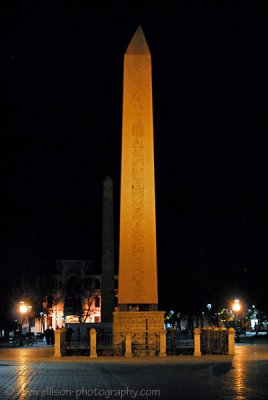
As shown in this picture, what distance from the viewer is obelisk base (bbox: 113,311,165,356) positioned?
3250 cm

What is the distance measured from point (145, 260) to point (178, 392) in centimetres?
1495

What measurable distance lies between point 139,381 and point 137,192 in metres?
13.2

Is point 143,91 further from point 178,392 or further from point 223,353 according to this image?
point 178,392

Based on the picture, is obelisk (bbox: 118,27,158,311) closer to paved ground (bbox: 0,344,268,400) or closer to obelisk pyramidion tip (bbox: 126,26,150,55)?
obelisk pyramidion tip (bbox: 126,26,150,55)

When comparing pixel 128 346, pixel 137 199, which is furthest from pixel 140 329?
pixel 137 199

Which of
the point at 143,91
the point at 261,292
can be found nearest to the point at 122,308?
the point at 143,91

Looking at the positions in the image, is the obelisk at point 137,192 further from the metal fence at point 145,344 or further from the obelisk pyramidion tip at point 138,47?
the metal fence at point 145,344

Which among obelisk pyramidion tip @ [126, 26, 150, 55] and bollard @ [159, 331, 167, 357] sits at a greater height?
obelisk pyramidion tip @ [126, 26, 150, 55]

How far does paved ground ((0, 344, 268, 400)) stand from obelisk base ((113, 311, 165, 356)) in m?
6.06

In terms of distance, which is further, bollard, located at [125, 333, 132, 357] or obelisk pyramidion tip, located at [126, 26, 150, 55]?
obelisk pyramidion tip, located at [126, 26, 150, 55]

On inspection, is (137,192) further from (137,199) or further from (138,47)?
(138,47)

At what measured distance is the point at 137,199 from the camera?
102ft

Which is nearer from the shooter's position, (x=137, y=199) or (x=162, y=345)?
(x=137, y=199)

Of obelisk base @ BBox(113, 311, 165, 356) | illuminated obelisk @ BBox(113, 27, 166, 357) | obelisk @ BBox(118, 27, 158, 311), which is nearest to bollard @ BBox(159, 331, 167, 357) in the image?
illuminated obelisk @ BBox(113, 27, 166, 357)
